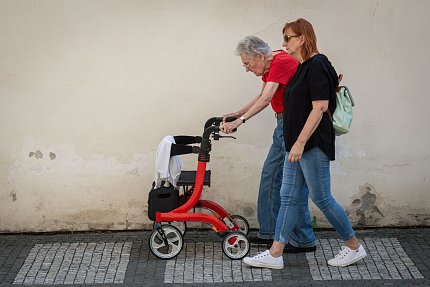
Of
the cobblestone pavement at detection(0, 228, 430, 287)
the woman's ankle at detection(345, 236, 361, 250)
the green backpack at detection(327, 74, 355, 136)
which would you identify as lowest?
the cobblestone pavement at detection(0, 228, 430, 287)

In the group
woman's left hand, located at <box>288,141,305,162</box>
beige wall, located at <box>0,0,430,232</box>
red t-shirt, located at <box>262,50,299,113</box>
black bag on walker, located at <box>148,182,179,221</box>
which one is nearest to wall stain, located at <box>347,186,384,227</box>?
beige wall, located at <box>0,0,430,232</box>

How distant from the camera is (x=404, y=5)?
8.24 meters

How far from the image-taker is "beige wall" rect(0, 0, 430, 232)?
27.0 feet

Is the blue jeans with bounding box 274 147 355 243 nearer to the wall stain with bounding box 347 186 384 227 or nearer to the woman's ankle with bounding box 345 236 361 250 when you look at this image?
the woman's ankle with bounding box 345 236 361 250

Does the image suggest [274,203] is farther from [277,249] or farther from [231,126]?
[231,126]

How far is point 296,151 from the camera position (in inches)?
279

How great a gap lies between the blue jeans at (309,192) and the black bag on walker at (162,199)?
33.8 inches

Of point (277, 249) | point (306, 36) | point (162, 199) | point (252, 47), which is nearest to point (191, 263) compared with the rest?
point (162, 199)

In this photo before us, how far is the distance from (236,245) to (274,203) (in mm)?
511

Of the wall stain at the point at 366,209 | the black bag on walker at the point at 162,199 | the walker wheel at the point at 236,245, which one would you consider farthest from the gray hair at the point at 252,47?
the wall stain at the point at 366,209

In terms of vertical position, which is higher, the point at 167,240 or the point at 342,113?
the point at 342,113

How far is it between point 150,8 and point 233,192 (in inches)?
67.7

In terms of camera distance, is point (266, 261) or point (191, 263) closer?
point (266, 261)

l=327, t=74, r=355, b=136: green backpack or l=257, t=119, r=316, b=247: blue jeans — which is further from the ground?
l=327, t=74, r=355, b=136: green backpack
